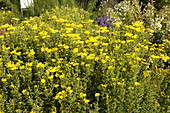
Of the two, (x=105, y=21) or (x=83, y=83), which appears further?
(x=105, y=21)

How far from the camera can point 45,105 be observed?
3.18 metres

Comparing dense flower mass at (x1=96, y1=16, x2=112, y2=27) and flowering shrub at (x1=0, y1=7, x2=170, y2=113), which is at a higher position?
dense flower mass at (x1=96, y1=16, x2=112, y2=27)

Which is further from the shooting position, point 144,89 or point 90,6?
point 90,6

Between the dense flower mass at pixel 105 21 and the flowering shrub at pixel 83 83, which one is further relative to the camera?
the dense flower mass at pixel 105 21

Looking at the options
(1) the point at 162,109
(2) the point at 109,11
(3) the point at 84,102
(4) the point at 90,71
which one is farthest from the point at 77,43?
(2) the point at 109,11

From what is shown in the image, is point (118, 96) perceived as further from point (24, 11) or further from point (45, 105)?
point (24, 11)

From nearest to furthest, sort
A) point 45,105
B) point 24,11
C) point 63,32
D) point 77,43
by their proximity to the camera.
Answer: point 45,105
point 77,43
point 63,32
point 24,11

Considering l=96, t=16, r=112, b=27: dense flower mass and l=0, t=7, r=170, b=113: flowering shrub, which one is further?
l=96, t=16, r=112, b=27: dense flower mass

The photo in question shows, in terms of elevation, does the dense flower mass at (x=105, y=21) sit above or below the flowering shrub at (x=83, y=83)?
above

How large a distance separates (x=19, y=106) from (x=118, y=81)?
1.20m

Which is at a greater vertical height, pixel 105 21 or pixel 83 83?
pixel 105 21

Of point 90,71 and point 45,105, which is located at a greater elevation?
point 90,71

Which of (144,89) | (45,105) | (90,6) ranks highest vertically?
(90,6)

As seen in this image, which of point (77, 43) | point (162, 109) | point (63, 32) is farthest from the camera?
point (63, 32)
